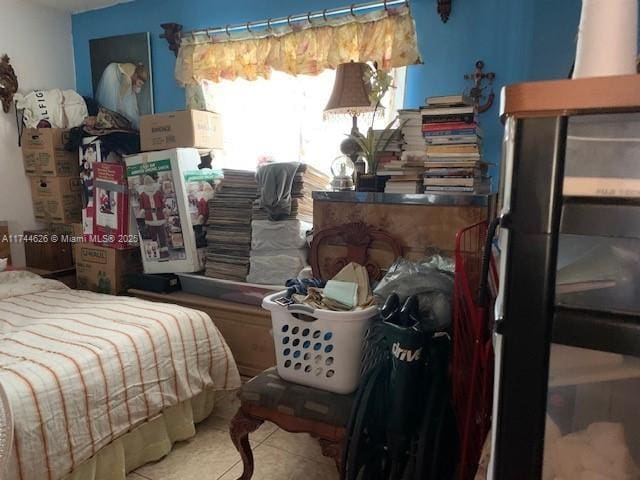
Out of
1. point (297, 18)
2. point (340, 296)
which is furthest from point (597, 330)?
point (297, 18)

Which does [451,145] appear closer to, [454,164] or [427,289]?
[454,164]

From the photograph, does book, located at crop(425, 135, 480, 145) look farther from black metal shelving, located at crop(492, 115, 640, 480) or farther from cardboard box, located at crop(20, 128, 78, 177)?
cardboard box, located at crop(20, 128, 78, 177)

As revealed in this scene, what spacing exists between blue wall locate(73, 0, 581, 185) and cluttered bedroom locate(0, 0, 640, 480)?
0.01 m

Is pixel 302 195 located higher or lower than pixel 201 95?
lower

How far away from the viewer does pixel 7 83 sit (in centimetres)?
304

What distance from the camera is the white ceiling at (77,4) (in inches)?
125

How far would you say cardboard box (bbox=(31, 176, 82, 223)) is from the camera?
123 inches

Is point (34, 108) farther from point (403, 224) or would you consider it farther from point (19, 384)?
point (403, 224)

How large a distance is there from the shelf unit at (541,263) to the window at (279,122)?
203cm

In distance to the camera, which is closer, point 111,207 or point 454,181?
point 454,181

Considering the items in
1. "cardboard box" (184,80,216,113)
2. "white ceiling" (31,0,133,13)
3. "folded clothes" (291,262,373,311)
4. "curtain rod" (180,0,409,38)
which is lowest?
"folded clothes" (291,262,373,311)

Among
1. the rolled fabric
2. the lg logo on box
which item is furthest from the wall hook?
the rolled fabric

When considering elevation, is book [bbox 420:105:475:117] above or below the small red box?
above

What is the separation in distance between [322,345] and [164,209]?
165 cm
